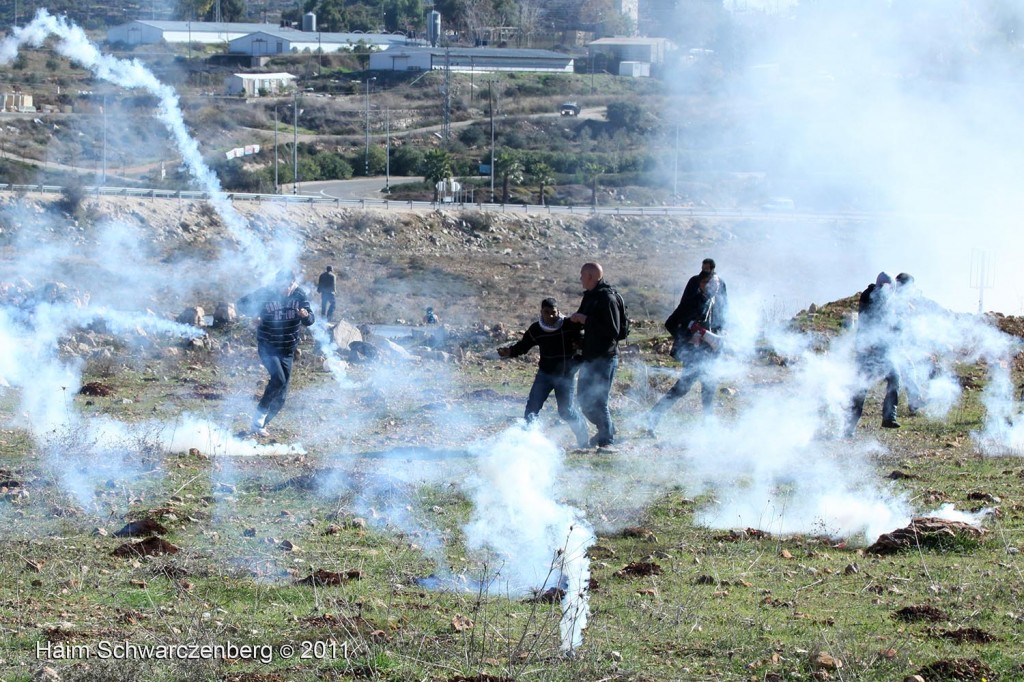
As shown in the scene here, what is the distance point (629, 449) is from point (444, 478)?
2.31 metres

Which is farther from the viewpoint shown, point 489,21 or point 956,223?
point 489,21

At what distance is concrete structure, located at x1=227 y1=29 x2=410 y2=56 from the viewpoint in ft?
241

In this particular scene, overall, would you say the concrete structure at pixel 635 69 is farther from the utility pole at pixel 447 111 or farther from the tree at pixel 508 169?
the tree at pixel 508 169

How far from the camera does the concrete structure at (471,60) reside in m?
78.2

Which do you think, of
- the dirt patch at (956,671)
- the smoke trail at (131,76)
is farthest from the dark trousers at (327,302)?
the dirt patch at (956,671)

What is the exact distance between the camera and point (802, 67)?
1633 inches

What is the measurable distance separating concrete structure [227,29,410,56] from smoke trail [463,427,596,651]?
219 feet

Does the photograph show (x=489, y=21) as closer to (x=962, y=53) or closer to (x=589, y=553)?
(x=962, y=53)

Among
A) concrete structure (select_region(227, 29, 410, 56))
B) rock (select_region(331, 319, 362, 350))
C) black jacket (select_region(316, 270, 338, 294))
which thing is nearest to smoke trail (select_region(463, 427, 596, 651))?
rock (select_region(331, 319, 362, 350))

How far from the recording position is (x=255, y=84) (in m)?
64.8

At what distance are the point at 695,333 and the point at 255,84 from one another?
5619 centimetres

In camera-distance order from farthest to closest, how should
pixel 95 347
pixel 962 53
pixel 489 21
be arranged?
pixel 489 21 → pixel 962 53 → pixel 95 347

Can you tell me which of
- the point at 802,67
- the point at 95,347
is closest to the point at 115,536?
the point at 95,347

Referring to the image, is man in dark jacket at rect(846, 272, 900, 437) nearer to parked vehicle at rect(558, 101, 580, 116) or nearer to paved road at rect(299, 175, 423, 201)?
paved road at rect(299, 175, 423, 201)
